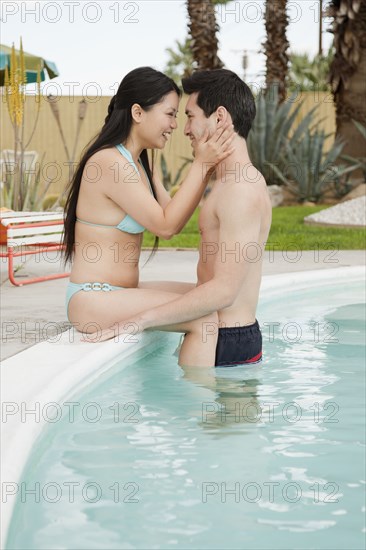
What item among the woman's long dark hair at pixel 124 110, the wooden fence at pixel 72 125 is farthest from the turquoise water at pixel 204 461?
the wooden fence at pixel 72 125

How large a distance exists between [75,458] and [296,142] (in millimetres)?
15493

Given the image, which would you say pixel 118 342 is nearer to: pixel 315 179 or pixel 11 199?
pixel 11 199

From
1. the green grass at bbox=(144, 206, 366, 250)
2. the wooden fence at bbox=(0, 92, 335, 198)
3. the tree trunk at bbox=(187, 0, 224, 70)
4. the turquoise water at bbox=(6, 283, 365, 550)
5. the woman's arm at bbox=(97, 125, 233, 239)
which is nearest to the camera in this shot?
the turquoise water at bbox=(6, 283, 365, 550)

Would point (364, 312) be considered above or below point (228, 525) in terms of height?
below

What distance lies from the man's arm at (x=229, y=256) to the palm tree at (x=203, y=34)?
18.8 meters

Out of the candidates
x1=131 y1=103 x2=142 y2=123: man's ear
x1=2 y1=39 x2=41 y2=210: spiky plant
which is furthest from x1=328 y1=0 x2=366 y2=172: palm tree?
x1=131 y1=103 x2=142 y2=123: man's ear

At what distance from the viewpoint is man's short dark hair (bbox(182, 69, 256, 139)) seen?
4434mm

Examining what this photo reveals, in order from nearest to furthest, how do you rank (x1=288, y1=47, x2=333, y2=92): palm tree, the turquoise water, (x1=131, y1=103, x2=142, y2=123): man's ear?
1. the turquoise water
2. (x1=131, y1=103, x2=142, y2=123): man's ear
3. (x1=288, y1=47, x2=333, y2=92): palm tree

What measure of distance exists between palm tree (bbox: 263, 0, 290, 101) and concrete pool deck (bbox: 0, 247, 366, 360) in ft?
46.3

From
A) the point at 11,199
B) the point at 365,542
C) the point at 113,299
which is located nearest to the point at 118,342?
the point at 113,299

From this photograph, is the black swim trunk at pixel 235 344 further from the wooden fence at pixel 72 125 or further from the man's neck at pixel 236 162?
the wooden fence at pixel 72 125

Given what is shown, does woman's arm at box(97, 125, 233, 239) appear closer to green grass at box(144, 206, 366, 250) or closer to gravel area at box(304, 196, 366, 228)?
green grass at box(144, 206, 366, 250)

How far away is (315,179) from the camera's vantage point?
729 inches

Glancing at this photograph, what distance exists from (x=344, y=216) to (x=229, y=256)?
10.1 metres
